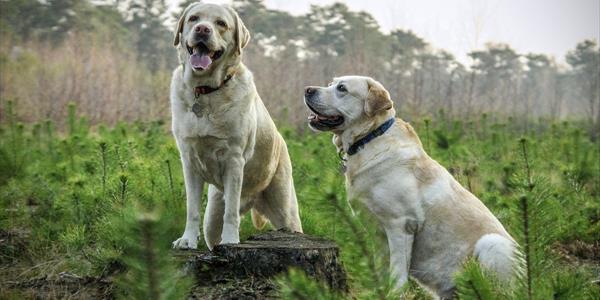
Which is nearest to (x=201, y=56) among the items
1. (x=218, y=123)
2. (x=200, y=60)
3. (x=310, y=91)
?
(x=200, y=60)

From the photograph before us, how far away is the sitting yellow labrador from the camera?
3604mm

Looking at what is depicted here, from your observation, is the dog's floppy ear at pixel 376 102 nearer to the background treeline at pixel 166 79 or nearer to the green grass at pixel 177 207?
the green grass at pixel 177 207

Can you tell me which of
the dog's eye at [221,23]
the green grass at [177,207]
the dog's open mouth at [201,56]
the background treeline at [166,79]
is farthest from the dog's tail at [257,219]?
the background treeline at [166,79]

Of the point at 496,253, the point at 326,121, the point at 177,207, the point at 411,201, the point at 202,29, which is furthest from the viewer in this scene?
the point at 177,207

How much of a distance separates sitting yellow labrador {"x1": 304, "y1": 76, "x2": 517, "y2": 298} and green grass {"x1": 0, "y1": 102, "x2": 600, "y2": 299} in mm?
184

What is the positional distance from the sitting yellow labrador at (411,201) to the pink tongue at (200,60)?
893 millimetres

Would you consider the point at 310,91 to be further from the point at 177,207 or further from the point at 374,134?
the point at 177,207

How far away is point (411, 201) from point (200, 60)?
4.91 ft

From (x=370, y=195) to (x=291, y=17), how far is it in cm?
2749

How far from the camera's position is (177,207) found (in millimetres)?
4719

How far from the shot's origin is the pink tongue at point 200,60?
3.87 m

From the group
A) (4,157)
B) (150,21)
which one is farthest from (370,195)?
(150,21)

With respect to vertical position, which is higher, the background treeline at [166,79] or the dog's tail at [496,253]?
the background treeline at [166,79]

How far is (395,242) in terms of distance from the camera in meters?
3.64
